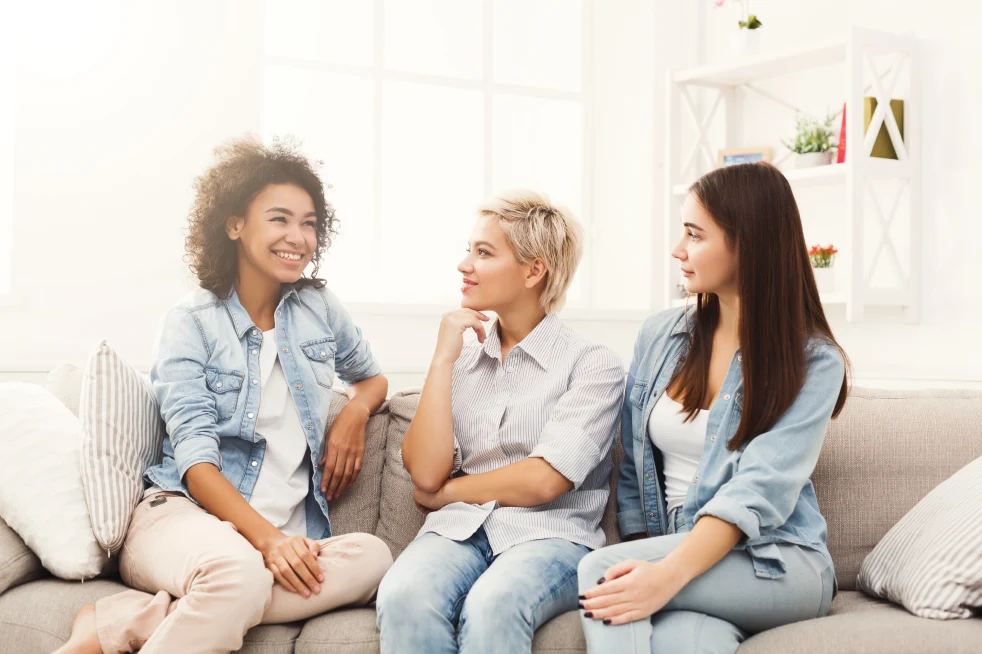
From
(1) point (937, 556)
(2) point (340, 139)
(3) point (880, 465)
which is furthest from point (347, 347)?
(2) point (340, 139)

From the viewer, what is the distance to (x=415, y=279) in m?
4.05

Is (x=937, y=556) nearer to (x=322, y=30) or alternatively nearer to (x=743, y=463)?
(x=743, y=463)

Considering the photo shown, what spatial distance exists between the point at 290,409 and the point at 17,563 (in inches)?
22.8

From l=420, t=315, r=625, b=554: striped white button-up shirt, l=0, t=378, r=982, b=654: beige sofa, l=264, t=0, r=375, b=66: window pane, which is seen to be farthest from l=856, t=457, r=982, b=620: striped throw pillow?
l=264, t=0, r=375, b=66: window pane

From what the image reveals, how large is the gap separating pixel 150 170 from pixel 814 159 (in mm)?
2347

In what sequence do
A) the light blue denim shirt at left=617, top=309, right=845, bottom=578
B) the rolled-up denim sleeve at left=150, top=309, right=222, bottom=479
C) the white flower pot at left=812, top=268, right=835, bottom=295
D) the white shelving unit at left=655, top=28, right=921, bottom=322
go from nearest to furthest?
the light blue denim shirt at left=617, top=309, right=845, bottom=578 < the rolled-up denim sleeve at left=150, top=309, right=222, bottom=479 < the white shelving unit at left=655, top=28, right=921, bottom=322 < the white flower pot at left=812, top=268, right=835, bottom=295

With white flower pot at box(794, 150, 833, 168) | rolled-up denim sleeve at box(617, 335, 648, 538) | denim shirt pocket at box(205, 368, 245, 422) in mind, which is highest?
white flower pot at box(794, 150, 833, 168)

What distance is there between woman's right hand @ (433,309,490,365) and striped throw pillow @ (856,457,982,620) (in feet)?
2.89

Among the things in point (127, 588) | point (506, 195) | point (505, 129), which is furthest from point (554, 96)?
point (127, 588)

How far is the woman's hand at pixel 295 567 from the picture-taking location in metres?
1.66

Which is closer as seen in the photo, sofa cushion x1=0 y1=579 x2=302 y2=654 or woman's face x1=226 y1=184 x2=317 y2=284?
sofa cushion x1=0 y1=579 x2=302 y2=654

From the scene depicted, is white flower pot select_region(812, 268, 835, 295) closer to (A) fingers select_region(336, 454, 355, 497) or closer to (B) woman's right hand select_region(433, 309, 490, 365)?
(B) woman's right hand select_region(433, 309, 490, 365)

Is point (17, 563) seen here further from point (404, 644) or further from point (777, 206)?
point (777, 206)

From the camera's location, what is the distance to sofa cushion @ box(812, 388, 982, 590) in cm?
190
